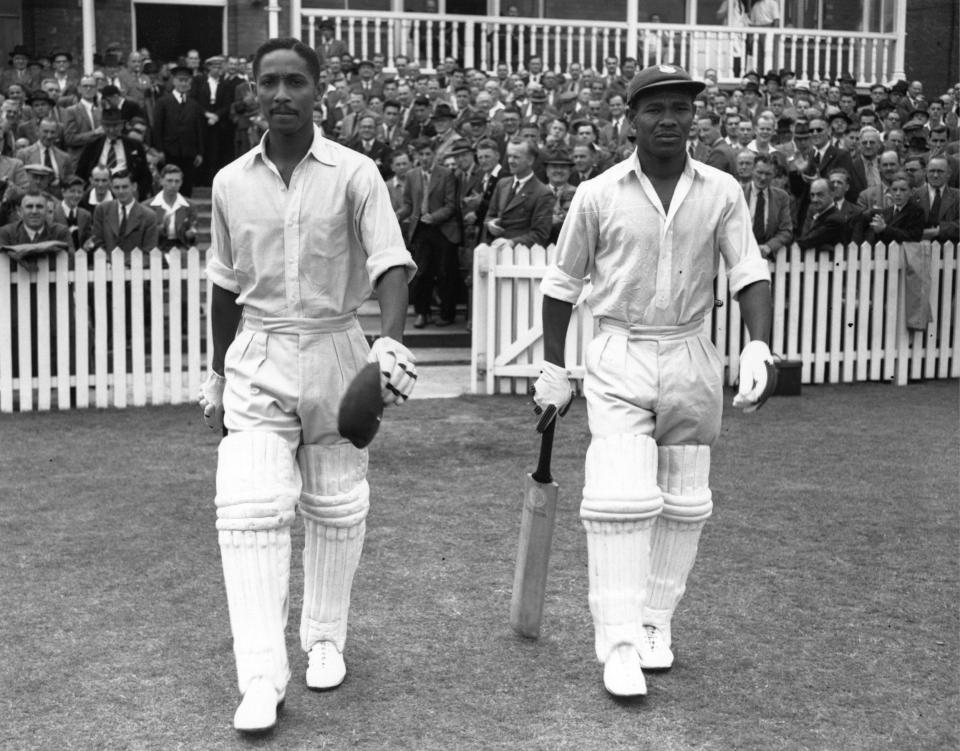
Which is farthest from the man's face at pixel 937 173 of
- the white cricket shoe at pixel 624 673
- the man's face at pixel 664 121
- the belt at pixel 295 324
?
the belt at pixel 295 324

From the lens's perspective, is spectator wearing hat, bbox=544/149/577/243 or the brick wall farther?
the brick wall

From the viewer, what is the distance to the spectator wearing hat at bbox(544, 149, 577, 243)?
12.8m

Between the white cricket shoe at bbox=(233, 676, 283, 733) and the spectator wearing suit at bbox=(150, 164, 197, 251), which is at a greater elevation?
the spectator wearing suit at bbox=(150, 164, 197, 251)

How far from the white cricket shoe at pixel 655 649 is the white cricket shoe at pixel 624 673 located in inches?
9.1

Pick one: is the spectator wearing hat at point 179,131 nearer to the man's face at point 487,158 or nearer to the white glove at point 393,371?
the man's face at point 487,158

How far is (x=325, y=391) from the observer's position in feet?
15.6

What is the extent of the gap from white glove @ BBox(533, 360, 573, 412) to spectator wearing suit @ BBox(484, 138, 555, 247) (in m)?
7.44

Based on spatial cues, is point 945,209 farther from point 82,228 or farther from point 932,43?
point 932,43

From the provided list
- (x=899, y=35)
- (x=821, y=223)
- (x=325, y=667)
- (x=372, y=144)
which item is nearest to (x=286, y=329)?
(x=325, y=667)

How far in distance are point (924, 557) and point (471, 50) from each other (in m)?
19.2

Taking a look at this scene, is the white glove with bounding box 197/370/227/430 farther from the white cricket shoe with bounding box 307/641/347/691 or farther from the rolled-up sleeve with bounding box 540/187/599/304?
the rolled-up sleeve with bounding box 540/187/599/304

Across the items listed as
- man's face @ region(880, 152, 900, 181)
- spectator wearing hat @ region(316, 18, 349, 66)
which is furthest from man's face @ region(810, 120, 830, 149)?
spectator wearing hat @ region(316, 18, 349, 66)

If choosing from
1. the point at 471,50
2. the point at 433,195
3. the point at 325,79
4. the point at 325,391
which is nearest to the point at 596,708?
the point at 325,391

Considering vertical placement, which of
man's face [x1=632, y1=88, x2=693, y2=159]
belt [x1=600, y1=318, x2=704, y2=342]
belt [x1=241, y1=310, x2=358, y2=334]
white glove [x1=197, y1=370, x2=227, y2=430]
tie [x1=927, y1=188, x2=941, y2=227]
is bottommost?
white glove [x1=197, y1=370, x2=227, y2=430]
